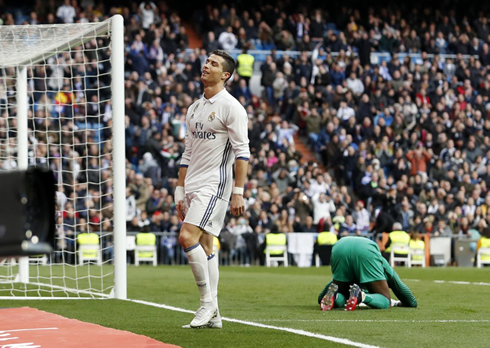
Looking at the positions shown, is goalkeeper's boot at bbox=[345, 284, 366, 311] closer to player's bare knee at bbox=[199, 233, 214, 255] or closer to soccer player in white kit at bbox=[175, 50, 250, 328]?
soccer player in white kit at bbox=[175, 50, 250, 328]

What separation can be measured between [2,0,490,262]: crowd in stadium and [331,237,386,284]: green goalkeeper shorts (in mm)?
12411

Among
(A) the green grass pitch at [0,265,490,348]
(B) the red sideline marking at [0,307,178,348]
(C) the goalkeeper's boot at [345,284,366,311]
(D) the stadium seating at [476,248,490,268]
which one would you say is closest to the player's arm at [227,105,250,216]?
(A) the green grass pitch at [0,265,490,348]

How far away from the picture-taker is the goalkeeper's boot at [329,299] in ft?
28.1

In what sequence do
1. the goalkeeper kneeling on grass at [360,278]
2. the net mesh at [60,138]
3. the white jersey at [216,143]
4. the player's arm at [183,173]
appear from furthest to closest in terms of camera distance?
the net mesh at [60,138] < the goalkeeper kneeling on grass at [360,278] < the player's arm at [183,173] < the white jersey at [216,143]

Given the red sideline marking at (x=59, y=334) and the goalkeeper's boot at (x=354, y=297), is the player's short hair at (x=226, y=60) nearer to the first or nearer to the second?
the red sideline marking at (x=59, y=334)

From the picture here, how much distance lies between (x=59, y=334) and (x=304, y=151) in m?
21.3

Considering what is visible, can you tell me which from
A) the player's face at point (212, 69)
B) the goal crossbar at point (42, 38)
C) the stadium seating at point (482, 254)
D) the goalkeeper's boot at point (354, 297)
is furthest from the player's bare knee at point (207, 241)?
the stadium seating at point (482, 254)

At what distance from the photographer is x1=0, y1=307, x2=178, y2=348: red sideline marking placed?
18.2ft

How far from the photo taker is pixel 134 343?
5.54m

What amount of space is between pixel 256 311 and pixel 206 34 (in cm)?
2034

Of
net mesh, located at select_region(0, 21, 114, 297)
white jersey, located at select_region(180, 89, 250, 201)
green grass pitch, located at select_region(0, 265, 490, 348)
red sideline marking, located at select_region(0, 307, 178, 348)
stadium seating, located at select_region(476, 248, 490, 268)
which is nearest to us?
red sideline marking, located at select_region(0, 307, 178, 348)

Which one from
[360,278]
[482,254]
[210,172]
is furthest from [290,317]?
[482,254]

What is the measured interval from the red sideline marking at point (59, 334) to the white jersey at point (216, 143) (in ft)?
4.30

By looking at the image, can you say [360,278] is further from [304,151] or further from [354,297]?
[304,151]
